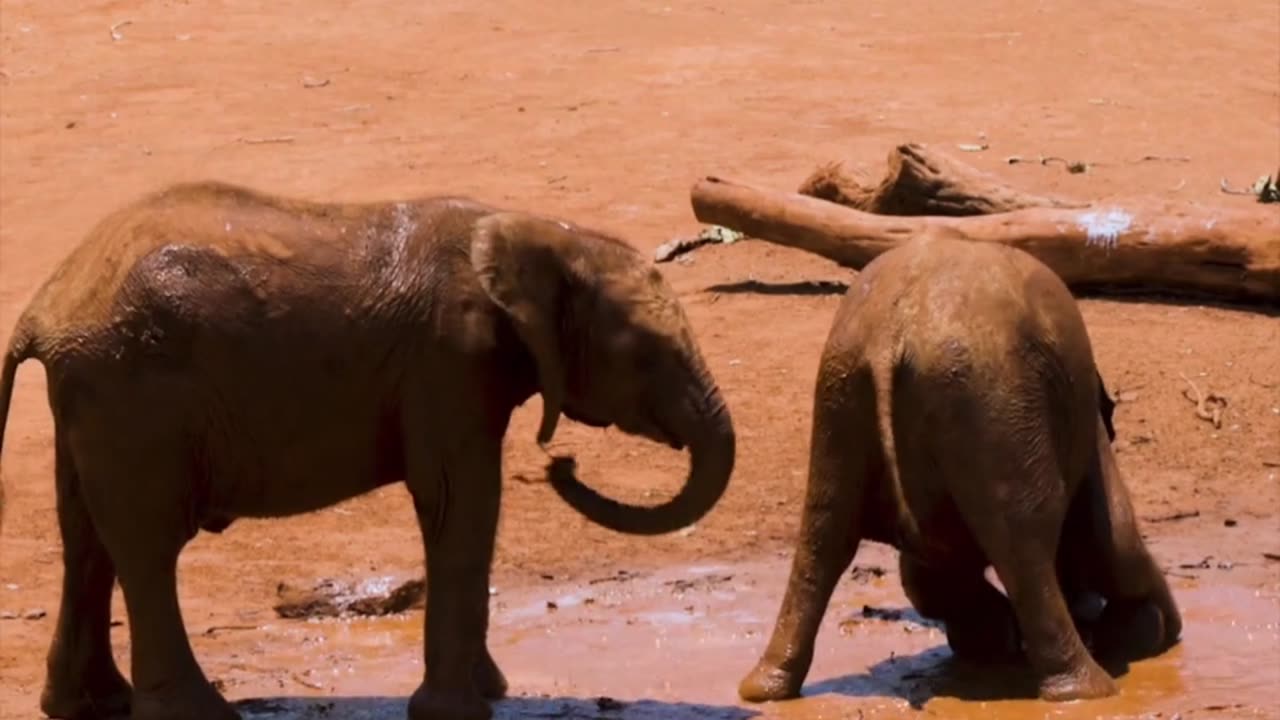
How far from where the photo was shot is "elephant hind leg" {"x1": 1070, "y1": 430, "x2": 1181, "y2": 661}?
28.7ft

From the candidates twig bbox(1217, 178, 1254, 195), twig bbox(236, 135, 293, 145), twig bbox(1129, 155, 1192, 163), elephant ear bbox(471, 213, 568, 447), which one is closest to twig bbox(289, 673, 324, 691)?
elephant ear bbox(471, 213, 568, 447)

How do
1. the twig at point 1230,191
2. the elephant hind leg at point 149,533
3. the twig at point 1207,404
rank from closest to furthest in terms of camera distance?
the elephant hind leg at point 149,533
the twig at point 1207,404
the twig at point 1230,191

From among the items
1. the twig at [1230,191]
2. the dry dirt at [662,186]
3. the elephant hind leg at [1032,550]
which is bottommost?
the dry dirt at [662,186]

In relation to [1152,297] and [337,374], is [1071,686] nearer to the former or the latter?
[337,374]

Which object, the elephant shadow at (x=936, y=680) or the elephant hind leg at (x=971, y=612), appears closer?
the elephant shadow at (x=936, y=680)

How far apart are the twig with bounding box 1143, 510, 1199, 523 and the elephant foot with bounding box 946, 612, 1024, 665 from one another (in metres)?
2.18

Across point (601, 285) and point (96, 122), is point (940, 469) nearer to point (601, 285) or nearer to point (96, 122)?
point (601, 285)

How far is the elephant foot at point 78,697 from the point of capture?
820 centimetres

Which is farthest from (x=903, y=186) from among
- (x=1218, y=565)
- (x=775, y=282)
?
(x=1218, y=565)

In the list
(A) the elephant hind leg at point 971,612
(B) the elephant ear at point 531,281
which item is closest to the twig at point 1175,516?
(A) the elephant hind leg at point 971,612

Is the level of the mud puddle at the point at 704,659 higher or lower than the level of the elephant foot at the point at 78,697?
lower

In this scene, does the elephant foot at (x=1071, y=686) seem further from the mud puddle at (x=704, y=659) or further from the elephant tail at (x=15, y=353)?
the elephant tail at (x=15, y=353)

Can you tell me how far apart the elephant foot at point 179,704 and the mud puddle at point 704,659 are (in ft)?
1.43

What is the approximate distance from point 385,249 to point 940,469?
5.74 feet
